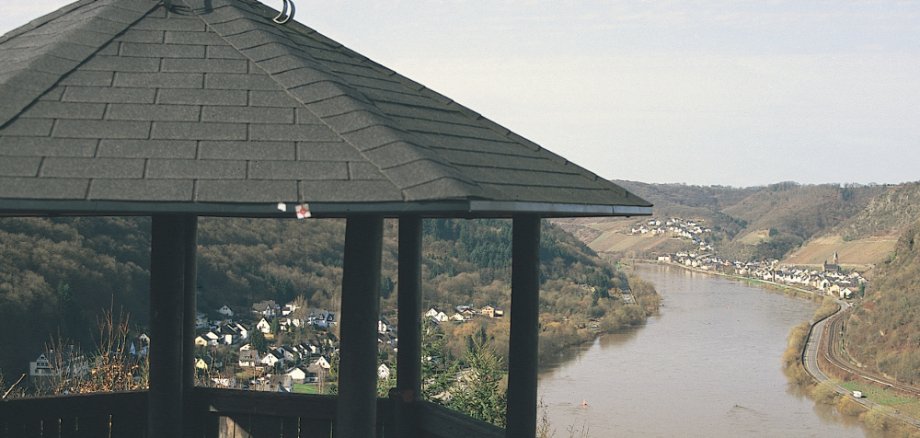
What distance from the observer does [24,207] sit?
2.95 meters

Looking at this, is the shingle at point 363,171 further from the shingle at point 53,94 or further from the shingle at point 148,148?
the shingle at point 53,94

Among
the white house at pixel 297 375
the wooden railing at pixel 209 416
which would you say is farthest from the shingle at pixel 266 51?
the white house at pixel 297 375

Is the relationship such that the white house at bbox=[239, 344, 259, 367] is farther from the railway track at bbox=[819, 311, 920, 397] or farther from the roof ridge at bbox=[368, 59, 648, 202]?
the railway track at bbox=[819, 311, 920, 397]

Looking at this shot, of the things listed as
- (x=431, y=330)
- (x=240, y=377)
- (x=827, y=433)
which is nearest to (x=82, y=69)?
(x=431, y=330)

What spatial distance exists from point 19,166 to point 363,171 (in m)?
1.14

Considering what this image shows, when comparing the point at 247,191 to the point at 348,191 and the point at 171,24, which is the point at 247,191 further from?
the point at 171,24

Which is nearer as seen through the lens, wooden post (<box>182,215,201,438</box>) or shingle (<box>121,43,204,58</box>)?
shingle (<box>121,43,204,58</box>)

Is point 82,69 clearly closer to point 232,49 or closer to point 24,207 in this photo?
point 232,49

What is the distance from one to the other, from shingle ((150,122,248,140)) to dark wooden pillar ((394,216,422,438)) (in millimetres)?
1746

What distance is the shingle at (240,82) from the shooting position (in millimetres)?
3808

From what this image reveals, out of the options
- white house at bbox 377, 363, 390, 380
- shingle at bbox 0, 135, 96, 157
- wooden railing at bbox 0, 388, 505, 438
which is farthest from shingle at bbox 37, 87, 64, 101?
white house at bbox 377, 363, 390, 380

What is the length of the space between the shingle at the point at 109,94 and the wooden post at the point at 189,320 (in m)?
1.94

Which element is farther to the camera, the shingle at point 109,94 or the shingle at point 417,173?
the shingle at point 109,94

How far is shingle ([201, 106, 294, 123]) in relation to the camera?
3549 millimetres
